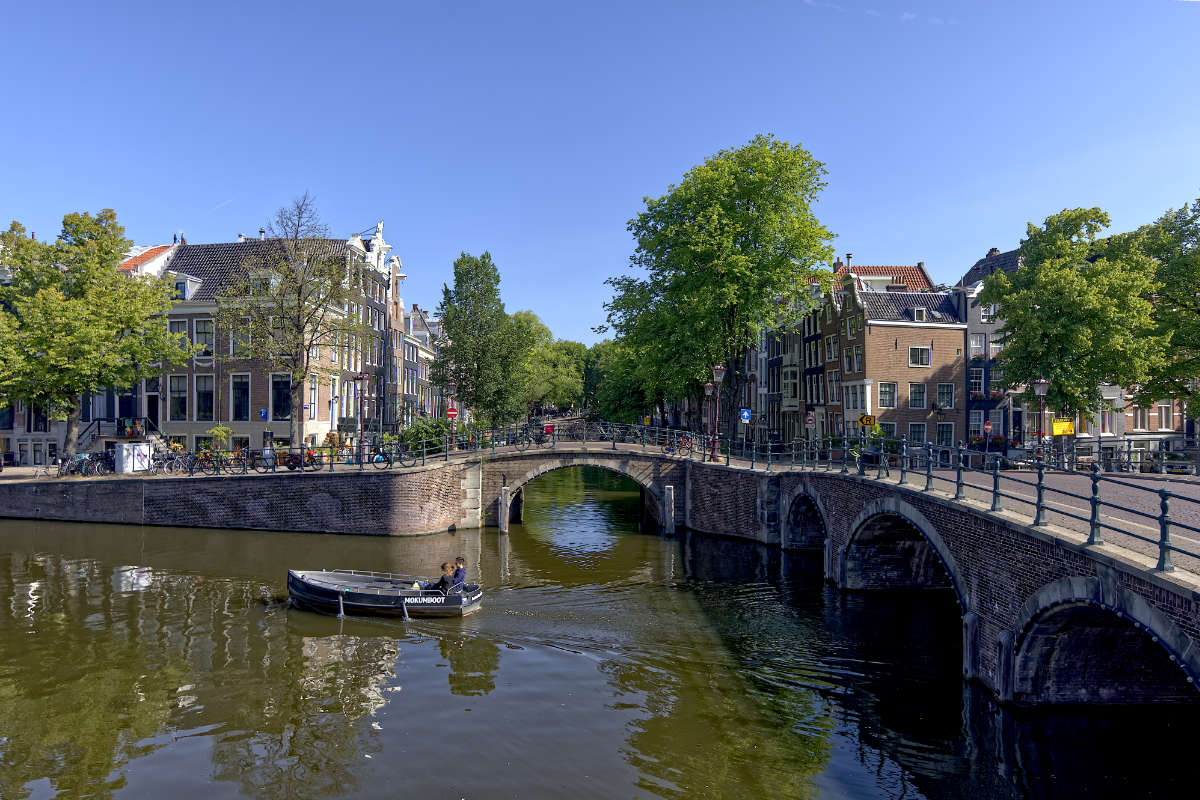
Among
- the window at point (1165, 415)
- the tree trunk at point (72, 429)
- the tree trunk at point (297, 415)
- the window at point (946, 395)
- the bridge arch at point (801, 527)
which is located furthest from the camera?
the window at point (1165, 415)

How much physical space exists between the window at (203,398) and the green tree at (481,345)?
13874mm

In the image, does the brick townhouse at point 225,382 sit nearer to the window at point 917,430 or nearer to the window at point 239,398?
the window at point 239,398

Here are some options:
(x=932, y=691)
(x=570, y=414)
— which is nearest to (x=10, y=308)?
(x=932, y=691)

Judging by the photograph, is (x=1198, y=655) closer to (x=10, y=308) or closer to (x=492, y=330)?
(x=492, y=330)

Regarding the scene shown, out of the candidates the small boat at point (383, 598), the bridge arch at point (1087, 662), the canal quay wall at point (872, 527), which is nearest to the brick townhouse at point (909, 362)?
the canal quay wall at point (872, 527)

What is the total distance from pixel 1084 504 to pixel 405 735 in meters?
13.8

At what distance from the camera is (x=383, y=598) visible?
18906mm

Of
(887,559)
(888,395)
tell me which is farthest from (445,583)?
(888,395)

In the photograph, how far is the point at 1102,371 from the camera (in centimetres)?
3281

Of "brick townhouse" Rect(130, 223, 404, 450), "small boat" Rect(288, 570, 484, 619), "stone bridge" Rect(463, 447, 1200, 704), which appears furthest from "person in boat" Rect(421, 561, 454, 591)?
"brick townhouse" Rect(130, 223, 404, 450)

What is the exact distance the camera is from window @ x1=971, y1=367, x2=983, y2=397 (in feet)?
140

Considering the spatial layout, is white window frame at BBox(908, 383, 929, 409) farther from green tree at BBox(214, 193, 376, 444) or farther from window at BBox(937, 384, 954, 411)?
green tree at BBox(214, 193, 376, 444)

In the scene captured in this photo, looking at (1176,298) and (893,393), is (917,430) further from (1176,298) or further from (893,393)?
(1176,298)

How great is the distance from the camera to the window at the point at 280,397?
126 ft
